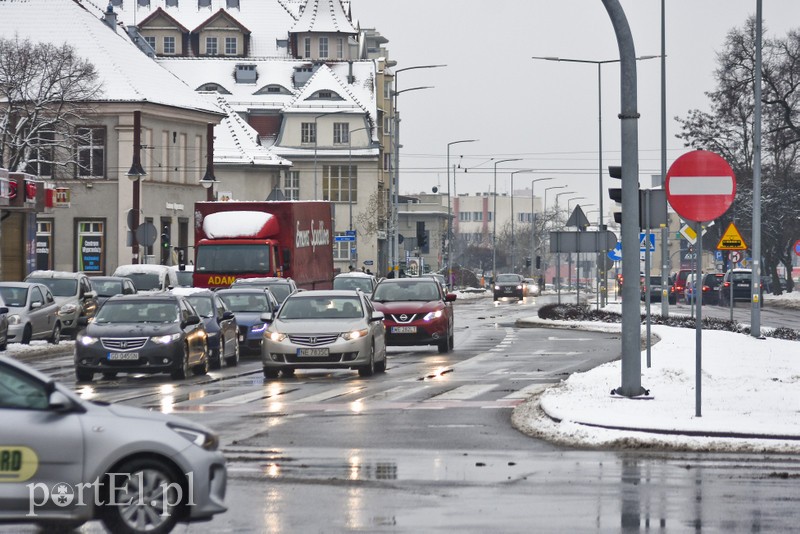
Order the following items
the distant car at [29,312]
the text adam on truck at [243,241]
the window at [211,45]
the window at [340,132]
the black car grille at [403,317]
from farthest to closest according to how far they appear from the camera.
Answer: the window at [211,45]
the window at [340,132]
the text adam on truck at [243,241]
the distant car at [29,312]
the black car grille at [403,317]

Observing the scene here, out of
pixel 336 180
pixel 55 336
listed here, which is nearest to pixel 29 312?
pixel 55 336

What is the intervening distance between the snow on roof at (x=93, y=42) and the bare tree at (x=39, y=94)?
9.51 m

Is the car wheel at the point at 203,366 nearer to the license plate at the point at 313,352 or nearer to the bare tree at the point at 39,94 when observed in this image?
the license plate at the point at 313,352

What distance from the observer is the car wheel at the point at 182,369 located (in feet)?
88.1

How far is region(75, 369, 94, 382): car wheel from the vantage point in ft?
86.2

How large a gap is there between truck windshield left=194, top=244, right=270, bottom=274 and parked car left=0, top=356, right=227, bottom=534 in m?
34.8

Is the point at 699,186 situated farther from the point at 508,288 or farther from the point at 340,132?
the point at 340,132

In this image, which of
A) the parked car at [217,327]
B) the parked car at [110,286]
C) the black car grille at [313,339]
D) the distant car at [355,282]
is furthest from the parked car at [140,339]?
the distant car at [355,282]

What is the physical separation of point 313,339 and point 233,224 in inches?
727

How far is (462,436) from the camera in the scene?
16.6 meters

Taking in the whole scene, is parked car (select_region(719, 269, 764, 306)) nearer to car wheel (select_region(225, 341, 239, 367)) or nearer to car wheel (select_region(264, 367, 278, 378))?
car wheel (select_region(225, 341, 239, 367))

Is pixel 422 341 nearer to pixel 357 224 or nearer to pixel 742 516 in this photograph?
pixel 742 516

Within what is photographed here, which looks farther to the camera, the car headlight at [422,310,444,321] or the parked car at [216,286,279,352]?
the parked car at [216,286,279,352]

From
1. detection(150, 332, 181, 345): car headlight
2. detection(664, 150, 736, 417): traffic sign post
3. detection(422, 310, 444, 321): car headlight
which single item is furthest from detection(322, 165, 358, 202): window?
detection(664, 150, 736, 417): traffic sign post
